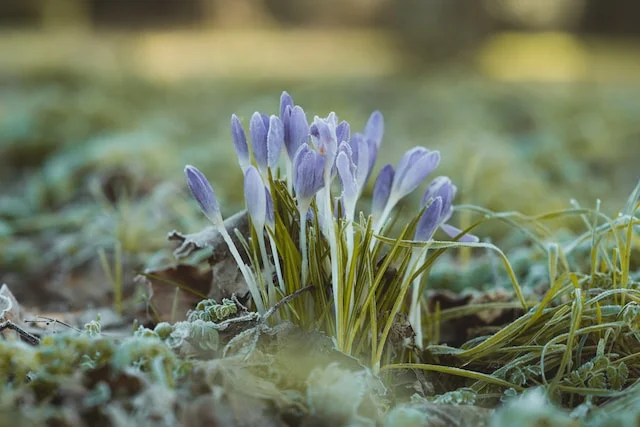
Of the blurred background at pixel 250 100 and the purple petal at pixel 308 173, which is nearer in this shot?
the purple petal at pixel 308 173

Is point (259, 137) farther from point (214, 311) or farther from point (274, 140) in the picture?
point (214, 311)

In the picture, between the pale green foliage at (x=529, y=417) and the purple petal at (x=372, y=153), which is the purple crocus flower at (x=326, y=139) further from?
the pale green foliage at (x=529, y=417)

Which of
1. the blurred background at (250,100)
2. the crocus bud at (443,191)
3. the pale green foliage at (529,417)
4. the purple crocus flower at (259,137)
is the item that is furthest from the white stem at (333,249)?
the blurred background at (250,100)

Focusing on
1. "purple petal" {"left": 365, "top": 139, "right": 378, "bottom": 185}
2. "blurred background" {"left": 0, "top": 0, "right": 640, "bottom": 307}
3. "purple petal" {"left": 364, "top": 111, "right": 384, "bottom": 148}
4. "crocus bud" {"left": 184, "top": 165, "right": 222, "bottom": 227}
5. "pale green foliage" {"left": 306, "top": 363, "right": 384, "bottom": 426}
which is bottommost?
"blurred background" {"left": 0, "top": 0, "right": 640, "bottom": 307}

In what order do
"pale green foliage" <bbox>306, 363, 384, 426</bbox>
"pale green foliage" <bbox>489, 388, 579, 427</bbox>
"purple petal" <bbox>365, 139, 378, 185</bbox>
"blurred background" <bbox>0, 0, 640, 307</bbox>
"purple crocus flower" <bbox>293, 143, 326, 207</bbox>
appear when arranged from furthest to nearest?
"blurred background" <bbox>0, 0, 640, 307</bbox> → "purple petal" <bbox>365, 139, 378, 185</bbox> → "purple crocus flower" <bbox>293, 143, 326, 207</bbox> → "pale green foliage" <bbox>306, 363, 384, 426</bbox> → "pale green foliage" <bbox>489, 388, 579, 427</bbox>

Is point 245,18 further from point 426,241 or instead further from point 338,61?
point 426,241

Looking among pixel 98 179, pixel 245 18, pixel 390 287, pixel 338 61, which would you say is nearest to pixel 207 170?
pixel 98 179

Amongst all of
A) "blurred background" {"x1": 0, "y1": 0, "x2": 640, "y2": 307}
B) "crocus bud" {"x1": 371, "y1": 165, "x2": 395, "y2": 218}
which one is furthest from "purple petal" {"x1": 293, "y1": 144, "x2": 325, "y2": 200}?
"blurred background" {"x1": 0, "y1": 0, "x2": 640, "y2": 307}

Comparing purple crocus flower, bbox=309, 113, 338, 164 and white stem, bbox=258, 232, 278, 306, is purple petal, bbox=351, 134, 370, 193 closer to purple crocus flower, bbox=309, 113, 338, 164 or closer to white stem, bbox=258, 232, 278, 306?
purple crocus flower, bbox=309, 113, 338, 164
